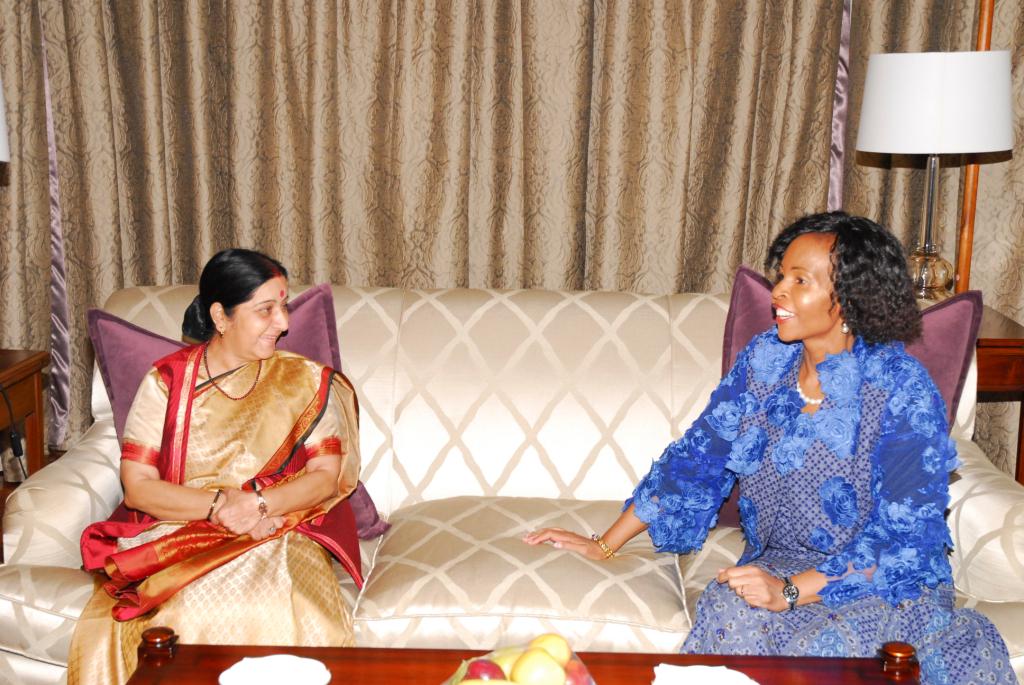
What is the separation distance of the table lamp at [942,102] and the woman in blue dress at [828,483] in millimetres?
920

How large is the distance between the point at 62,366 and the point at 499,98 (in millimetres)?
1841

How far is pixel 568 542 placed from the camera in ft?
7.76

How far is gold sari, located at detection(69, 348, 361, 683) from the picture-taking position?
6.83ft

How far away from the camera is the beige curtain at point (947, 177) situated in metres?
3.46

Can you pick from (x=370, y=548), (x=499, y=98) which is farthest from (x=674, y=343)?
(x=499, y=98)

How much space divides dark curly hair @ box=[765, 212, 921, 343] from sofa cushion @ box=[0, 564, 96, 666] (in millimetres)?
1616

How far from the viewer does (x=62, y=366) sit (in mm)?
3936

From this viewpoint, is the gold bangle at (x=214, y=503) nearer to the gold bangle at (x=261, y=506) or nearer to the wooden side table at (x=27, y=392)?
the gold bangle at (x=261, y=506)

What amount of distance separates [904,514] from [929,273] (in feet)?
4.46

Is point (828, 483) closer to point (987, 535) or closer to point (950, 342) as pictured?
point (987, 535)

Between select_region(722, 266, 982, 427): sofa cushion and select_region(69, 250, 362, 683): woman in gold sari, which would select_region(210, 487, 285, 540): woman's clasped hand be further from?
select_region(722, 266, 982, 427): sofa cushion

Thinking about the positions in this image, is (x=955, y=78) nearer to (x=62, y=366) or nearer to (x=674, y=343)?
(x=674, y=343)

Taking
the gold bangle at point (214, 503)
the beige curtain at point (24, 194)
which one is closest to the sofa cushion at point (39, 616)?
the gold bangle at point (214, 503)

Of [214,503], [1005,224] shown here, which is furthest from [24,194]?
[1005,224]
